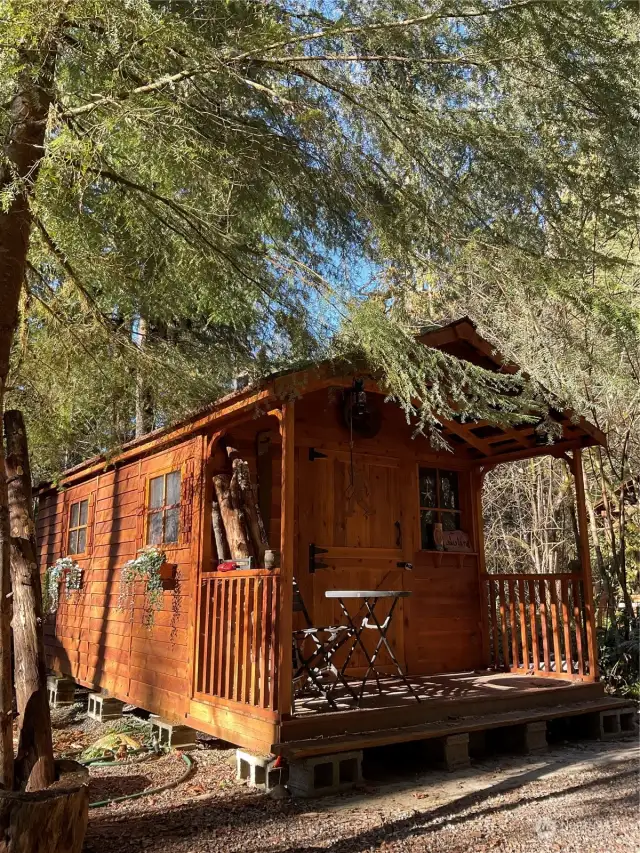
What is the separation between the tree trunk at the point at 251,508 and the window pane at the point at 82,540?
398 centimetres

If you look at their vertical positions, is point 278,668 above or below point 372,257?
below

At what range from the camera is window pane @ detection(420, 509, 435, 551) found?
7.08 m

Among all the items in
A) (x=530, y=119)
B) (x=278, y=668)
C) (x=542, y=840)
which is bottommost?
(x=542, y=840)

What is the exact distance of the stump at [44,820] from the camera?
303 centimetres

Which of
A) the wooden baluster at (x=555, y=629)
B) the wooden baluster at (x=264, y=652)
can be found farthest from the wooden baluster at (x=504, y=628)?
the wooden baluster at (x=264, y=652)

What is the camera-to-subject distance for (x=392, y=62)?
4570mm

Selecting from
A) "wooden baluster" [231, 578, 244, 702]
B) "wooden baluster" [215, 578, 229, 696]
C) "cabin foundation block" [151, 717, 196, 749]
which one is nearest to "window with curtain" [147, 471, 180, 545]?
"wooden baluster" [215, 578, 229, 696]

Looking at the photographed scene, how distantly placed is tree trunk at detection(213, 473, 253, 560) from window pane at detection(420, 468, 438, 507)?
2310 millimetres

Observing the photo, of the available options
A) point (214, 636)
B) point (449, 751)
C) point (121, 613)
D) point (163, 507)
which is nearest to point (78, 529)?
point (121, 613)

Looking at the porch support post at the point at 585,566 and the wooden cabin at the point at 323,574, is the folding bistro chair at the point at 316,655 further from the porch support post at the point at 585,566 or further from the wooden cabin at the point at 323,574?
the porch support post at the point at 585,566

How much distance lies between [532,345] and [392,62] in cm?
465

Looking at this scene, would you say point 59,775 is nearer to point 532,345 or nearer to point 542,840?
point 542,840

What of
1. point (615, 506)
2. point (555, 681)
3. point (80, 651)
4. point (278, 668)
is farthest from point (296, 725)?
point (615, 506)

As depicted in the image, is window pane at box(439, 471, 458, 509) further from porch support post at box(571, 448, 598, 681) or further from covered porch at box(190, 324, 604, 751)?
porch support post at box(571, 448, 598, 681)
